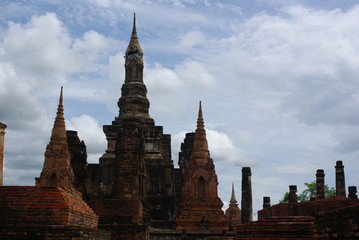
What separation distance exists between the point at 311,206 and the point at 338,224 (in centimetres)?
1364

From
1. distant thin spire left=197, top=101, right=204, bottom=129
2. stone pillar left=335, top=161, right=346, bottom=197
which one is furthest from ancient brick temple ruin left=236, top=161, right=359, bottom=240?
stone pillar left=335, top=161, right=346, bottom=197

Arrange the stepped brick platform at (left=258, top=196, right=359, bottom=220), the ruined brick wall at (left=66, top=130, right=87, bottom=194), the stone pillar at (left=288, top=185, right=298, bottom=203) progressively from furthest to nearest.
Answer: the stone pillar at (left=288, top=185, right=298, bottom=203), the ruined brick wall at (left=66, top=130, right=87, bottom=194), the stepped brick platform at (left=258, top=196, right=359, bottom=220)

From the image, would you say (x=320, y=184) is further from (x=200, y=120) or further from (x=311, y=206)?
(x=200, y=120)

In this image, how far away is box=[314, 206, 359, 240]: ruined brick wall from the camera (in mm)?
5770

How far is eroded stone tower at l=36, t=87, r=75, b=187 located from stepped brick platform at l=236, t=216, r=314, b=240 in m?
12.4

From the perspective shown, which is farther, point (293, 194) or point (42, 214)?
point (293, 194)

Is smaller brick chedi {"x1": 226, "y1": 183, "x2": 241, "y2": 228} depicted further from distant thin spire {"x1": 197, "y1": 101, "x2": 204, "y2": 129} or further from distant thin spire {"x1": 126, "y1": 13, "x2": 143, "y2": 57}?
distant thin spire {"x1": 197, "y1": 101, "x2": 204, "y2": 129}

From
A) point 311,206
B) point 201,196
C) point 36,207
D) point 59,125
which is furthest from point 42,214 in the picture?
point 201,196

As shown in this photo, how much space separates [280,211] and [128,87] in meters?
18.5

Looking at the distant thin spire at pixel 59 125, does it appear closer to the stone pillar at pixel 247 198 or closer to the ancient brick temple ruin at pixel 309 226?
the stone pillar at pixel 247 198

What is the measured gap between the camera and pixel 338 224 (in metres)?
6.27

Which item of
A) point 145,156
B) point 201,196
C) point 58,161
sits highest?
point 145,156

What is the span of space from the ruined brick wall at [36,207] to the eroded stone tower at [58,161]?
1246 cm

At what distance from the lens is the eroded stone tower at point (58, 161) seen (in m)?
20.7
